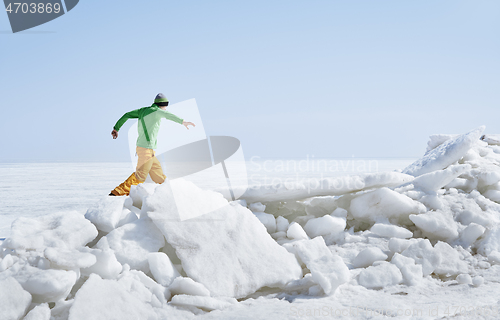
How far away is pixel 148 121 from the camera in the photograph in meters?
3.39

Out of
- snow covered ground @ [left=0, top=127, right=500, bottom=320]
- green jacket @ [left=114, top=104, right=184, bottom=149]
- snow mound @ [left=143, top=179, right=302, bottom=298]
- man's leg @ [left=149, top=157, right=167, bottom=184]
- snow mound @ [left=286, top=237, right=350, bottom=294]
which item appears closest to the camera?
snow covered ground @ [left=0, top=127, right=500, bottom=320]

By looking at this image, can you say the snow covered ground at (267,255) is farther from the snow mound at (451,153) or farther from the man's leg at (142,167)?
the man's leg at (142,167)

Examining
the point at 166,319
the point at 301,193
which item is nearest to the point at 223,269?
the point at 166,319

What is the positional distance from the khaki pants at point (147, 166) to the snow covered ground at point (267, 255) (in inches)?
38.9

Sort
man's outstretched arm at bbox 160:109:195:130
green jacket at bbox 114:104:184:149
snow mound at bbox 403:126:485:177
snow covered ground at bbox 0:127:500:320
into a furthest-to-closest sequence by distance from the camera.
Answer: green jacket at bbox 114:104:184:149, man's outstretched arm at bbox 160:109:195:130, snow mound at bbox 403:126:485:177, snow covered ground at bbox 0:127:500:320

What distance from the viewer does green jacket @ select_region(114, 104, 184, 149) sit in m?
3.35

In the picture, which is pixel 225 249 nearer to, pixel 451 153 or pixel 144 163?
pixel 144 163

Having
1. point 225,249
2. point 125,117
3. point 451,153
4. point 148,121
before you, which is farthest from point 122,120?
point 451,153

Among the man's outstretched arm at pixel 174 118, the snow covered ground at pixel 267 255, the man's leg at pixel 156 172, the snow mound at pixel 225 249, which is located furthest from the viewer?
the man's leg at pixel 156 172

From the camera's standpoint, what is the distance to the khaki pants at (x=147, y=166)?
3416mm

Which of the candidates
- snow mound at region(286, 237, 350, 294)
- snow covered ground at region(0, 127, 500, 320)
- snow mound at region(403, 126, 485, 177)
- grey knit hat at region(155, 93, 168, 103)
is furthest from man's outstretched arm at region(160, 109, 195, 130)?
snow mound at region(403, 126, 485, 177)

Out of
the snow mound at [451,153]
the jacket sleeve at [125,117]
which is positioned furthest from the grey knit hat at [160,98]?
the snow mound at [451,153]

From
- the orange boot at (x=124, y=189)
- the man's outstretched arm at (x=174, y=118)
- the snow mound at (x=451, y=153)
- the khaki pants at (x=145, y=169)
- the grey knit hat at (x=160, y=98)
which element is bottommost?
the snow mound at (x=451, y=153)

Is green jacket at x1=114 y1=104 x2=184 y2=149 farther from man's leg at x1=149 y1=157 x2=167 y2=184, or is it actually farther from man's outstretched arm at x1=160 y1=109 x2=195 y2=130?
man's leg at x1=149 y1=157 x2=167 y2=184
